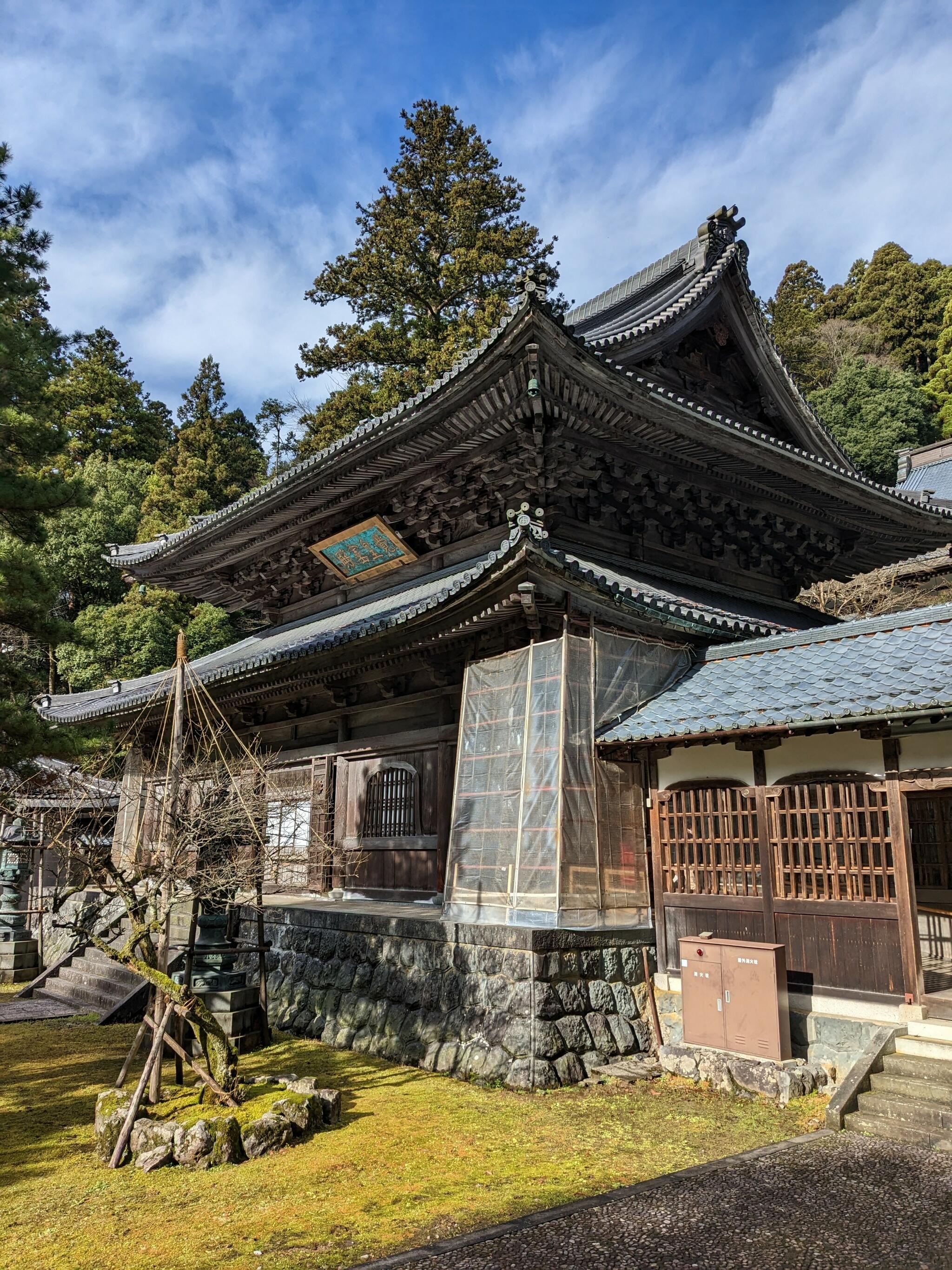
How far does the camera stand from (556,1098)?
8.20 metres

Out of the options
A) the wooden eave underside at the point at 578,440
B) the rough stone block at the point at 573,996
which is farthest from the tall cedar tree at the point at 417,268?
the rough stone block at the point at 573,996

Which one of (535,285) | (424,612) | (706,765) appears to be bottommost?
(706,765)

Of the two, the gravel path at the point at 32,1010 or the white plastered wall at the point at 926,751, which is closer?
the white plastered wall at the point at 926,751

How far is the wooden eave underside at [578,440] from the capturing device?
426 inches

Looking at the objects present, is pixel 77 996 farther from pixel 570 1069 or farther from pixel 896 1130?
pixel 896 1130

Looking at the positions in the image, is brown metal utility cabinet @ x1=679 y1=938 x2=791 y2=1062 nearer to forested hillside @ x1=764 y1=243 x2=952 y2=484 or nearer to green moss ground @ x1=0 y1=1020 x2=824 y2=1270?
green moss ground @ x1=0 y1=1020 x2=824 y2=1270

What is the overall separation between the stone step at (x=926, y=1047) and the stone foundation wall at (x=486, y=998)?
2.69 m

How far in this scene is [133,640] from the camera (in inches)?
1241

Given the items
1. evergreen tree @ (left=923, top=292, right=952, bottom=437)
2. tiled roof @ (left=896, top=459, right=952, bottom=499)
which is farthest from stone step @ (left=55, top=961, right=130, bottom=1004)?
evergreen tree @ (left=923, top=292, right=952, bottom=437)

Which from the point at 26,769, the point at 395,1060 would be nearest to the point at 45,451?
the point at 26,769

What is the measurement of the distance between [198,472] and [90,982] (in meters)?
25.0

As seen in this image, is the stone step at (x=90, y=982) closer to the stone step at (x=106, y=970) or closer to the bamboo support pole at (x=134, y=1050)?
the stone step at (x=106, y=970)

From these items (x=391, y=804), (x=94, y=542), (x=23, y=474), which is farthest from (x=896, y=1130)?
(x=94, y=542)

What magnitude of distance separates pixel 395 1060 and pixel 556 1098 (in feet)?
8.10
